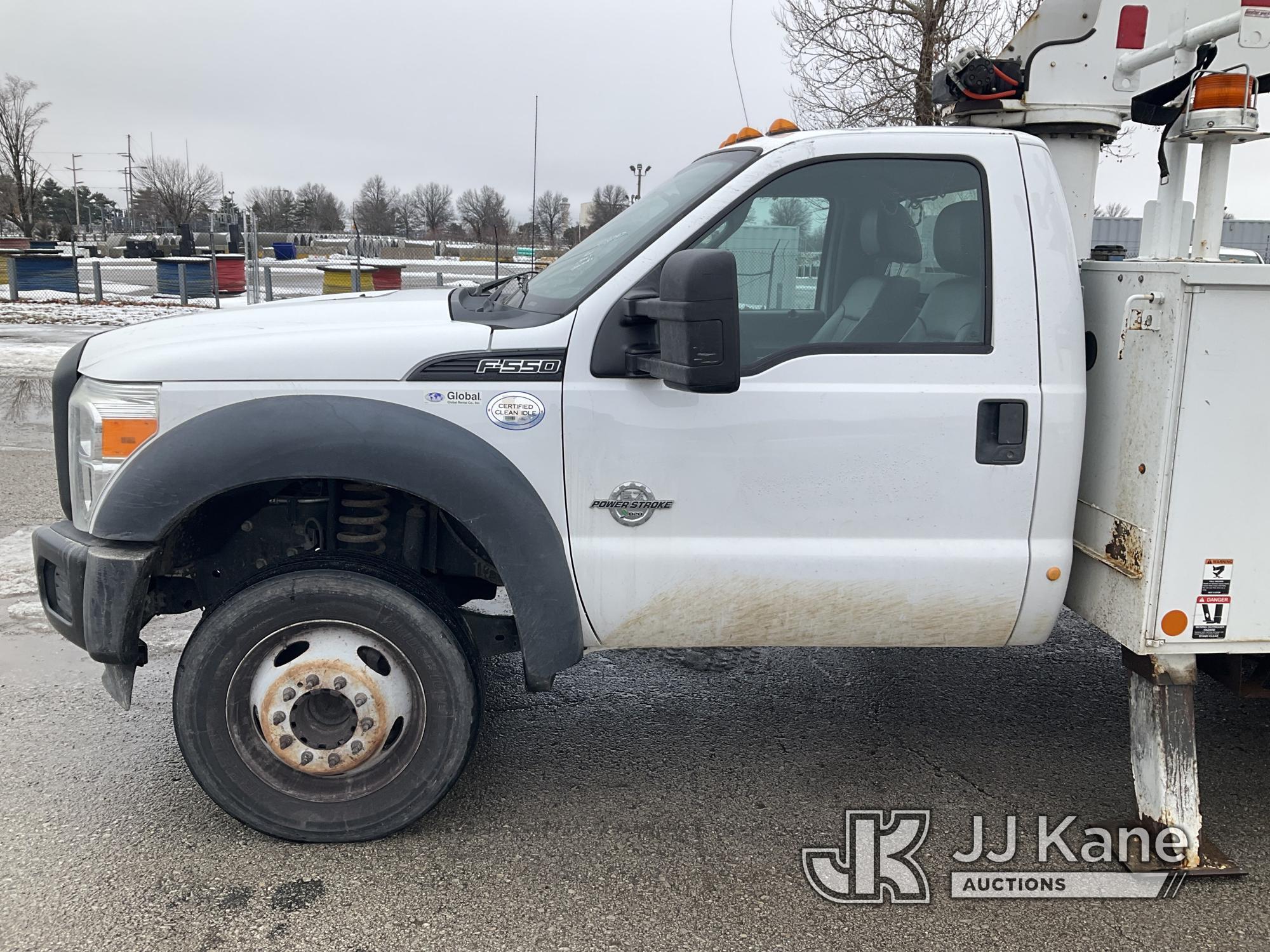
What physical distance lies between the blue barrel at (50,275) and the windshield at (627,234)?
2432 cm

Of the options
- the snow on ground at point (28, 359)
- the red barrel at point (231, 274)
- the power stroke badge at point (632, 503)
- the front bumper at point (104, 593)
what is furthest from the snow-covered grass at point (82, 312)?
the power stroke badge at point (632, 503)

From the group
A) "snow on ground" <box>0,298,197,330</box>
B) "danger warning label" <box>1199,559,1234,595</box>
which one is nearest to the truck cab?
"danger warning label" <box>1199,559,1234,595</box>

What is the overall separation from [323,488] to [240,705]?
27.7 inches

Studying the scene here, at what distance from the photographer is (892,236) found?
10.7ft

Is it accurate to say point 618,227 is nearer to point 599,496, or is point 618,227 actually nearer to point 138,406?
point 599,496

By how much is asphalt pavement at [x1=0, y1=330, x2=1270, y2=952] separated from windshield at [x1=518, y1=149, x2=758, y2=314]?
5.39ft

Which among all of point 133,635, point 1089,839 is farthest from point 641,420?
point 1089,839

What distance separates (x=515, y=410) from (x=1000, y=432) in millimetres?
1412

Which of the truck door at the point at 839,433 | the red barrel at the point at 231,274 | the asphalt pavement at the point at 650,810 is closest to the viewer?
the asphalt pavement at the point at 650,810

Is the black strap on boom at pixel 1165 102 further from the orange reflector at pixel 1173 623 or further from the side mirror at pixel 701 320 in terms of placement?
the side mirror at pixel 701 320

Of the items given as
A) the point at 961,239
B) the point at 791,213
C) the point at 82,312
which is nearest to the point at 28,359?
the point at 82,312

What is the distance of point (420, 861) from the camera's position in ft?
10.6

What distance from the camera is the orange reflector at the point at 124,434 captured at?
3.12 metres

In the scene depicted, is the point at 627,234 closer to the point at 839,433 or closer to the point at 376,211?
the point at 839,433
